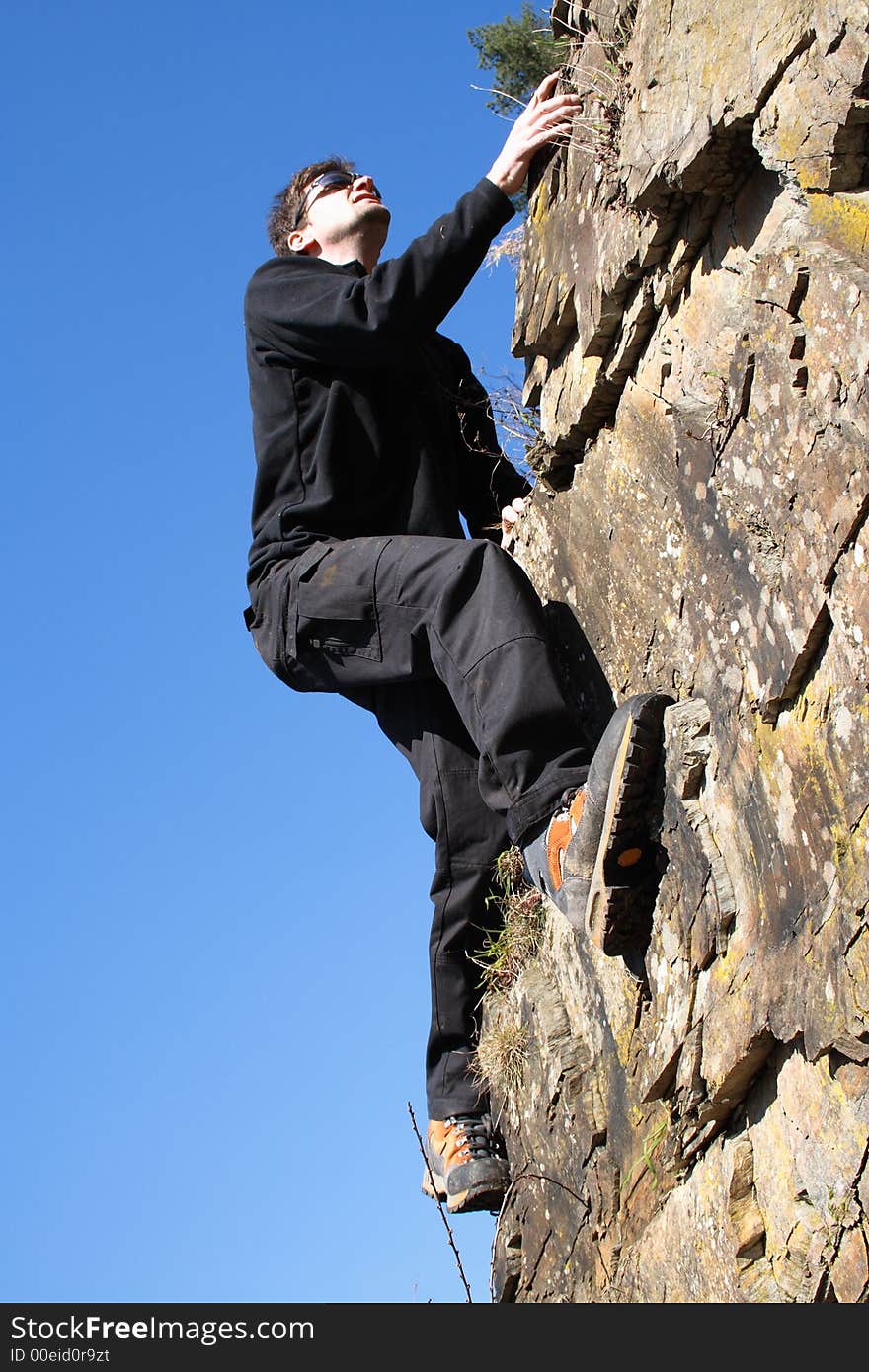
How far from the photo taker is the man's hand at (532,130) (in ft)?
14.4

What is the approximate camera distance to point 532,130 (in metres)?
4.51

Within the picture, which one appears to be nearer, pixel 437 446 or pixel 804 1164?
pixel 804 1164

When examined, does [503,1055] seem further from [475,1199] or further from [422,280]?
[422,280]

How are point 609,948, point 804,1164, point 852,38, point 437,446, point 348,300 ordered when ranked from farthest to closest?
point 437,446 < point 348,300 < point 609,948 < point 804,1164 < point 852,38

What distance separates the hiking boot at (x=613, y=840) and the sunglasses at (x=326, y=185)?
282 centimetres

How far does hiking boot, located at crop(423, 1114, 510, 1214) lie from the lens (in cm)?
521

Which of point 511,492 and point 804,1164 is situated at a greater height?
point 511,492

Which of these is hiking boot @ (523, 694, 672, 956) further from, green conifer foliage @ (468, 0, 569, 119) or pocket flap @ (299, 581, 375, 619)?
green conifer foliage @ (468, 0, 569, 119)

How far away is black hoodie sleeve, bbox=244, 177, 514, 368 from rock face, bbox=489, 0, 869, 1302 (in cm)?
29

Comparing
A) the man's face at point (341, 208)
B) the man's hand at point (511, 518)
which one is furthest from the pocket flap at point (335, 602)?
the man's face at point (341, 208)

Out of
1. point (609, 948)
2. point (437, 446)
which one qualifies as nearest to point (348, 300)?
point (437, 446)
